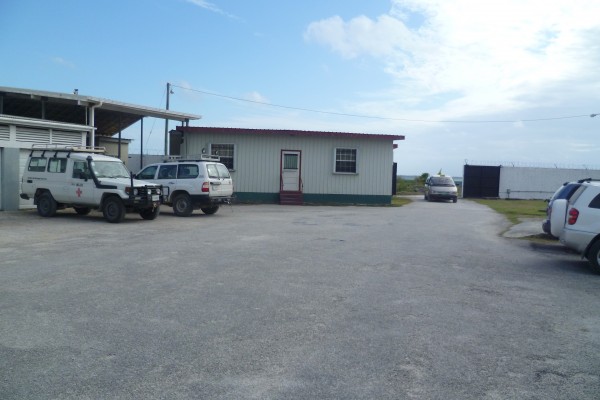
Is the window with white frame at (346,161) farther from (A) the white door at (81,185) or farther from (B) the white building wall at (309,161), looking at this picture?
(A) the white door at (81,185)

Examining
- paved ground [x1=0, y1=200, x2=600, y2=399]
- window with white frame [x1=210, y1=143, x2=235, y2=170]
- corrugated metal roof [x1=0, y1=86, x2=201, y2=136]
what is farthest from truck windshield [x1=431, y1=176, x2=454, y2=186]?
paved ground [x1=0, y1=200, x2=600, y2=399]

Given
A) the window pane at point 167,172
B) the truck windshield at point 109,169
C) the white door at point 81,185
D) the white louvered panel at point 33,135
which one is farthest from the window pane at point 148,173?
the white louvered panel at point 33,135

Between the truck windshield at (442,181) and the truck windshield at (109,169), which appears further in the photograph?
the truck windshield at (442,181)

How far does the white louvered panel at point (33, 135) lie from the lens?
1784 cm

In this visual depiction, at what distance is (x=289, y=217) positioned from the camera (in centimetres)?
1861

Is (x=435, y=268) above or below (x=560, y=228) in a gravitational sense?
below

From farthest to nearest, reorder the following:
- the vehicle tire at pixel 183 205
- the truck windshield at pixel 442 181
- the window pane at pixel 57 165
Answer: the truck windshield at pixel 442 181 → the vehicle tire at pixel 183 205 → the window pane at pixel 57 165

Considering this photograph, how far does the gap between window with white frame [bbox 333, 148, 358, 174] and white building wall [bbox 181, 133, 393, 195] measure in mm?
206

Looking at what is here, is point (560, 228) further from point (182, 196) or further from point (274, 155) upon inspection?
point (274, 155)

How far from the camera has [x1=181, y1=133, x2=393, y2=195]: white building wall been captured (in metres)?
25.9

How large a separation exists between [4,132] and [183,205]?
6.29 meters

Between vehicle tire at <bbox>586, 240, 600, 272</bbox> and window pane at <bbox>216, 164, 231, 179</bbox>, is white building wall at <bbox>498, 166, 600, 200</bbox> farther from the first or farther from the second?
vehicle tire at <bbox>586, 240, 600, 272</bbox>

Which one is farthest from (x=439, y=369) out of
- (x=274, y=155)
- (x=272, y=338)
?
(x=274, y=155)

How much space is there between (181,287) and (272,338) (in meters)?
2.50
